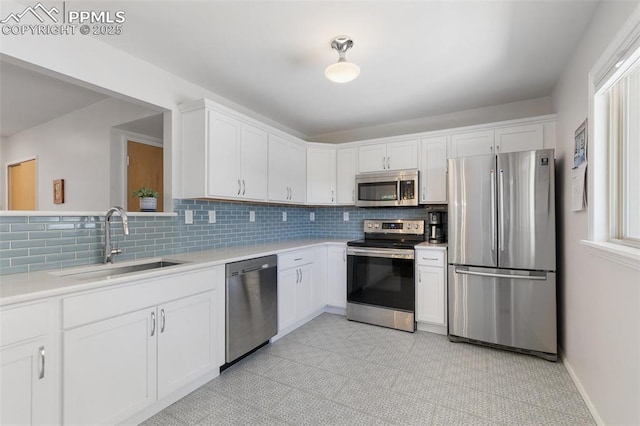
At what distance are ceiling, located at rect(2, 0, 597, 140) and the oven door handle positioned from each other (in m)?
1.64

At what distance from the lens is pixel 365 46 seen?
2.12 metres

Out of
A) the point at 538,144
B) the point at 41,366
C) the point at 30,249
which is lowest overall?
the point at 41,366

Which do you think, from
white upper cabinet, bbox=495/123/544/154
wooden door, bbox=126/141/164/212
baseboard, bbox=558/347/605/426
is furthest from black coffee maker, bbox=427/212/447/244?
wooden door, bbox=126/141/164/212

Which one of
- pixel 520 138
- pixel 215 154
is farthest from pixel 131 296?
pixel 520 138

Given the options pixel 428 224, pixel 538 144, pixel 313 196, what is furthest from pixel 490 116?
pixel 313 196

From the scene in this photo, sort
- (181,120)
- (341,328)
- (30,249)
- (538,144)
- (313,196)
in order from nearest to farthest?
(30,249) → (181,120) → (538,144) → (341,328) → (313,196)

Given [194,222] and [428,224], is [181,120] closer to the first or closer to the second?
[194,222]

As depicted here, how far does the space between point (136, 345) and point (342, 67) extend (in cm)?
214

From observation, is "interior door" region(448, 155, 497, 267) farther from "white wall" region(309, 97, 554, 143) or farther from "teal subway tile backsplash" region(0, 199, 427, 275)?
"white wall" region(309, 97, 554, 143)

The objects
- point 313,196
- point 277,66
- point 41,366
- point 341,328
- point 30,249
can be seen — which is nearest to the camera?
point 41,366

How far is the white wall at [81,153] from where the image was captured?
3342mm

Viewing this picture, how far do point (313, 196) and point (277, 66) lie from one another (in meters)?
1.78

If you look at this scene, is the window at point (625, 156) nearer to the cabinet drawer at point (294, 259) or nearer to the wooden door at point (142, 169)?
the cabinet drawer at point (294, 259)

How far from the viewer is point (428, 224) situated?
3541 mm
